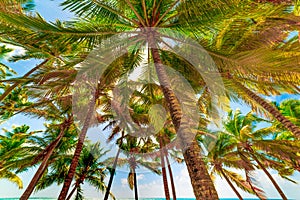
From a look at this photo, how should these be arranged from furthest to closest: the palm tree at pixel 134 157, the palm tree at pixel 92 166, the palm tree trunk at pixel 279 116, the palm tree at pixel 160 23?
the palm tree at pixel 92 166 → the palm tree at pixel 134 157 → the palm tree trunk at pixel 279 116 → the palm tree at pixel 160 23

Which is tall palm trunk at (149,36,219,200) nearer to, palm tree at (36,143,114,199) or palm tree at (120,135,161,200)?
palm tree at (120,135,161,200)

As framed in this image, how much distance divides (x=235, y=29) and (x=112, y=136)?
32.7 ft

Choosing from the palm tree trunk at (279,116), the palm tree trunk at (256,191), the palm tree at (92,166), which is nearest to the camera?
the palm tree trunk at (279,116)

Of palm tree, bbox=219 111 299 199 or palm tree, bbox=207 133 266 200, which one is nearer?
palm tree, bbox=219 111 299 199

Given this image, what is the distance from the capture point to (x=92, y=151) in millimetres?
15031

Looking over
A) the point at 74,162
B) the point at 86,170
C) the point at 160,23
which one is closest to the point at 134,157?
the point at 86,170

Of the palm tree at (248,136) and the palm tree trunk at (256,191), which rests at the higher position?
the palm tree at (248,136)

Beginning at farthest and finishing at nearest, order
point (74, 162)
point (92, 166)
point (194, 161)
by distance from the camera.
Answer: point (92, 166)
point (74, 162)
point (194, 161)

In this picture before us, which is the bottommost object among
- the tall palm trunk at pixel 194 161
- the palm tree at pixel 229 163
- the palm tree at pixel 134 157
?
the tall palm trunk at pixel 194 161

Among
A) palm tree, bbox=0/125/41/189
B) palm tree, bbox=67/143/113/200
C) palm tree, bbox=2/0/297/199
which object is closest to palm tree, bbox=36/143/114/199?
palm tree, bbox=67/143/113/200

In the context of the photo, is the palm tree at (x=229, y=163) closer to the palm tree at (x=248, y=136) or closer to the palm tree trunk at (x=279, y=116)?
the palm tree at (x=248, y=136)

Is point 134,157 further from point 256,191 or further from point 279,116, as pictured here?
point 279,116

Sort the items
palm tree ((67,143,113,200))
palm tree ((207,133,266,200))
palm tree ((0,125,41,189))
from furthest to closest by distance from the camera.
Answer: palm tree ((67,143,113,200)) < palm tree ((207,133,266,200)) < palm tree ((0,125,41,189))

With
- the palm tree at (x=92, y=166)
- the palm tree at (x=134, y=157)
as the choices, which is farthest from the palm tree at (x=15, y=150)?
the palm tree at (x=134, y=157)
